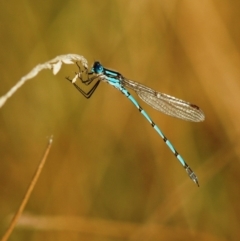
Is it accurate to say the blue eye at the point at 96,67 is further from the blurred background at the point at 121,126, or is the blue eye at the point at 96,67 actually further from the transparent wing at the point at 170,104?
the blurred background at the point at 121,126

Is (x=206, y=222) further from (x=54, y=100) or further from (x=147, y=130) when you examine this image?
(x=54, y=100)

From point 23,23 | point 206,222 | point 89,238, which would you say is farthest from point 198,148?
point 23,23

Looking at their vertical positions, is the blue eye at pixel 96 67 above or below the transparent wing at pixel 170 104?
above

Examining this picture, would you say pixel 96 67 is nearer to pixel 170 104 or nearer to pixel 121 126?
pixel 170 104

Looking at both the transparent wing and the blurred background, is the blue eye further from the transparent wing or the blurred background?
the blurred background

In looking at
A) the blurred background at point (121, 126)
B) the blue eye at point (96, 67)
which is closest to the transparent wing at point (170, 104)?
the blue eye at point (96, 67)

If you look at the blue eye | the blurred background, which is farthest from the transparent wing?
the blurred background
